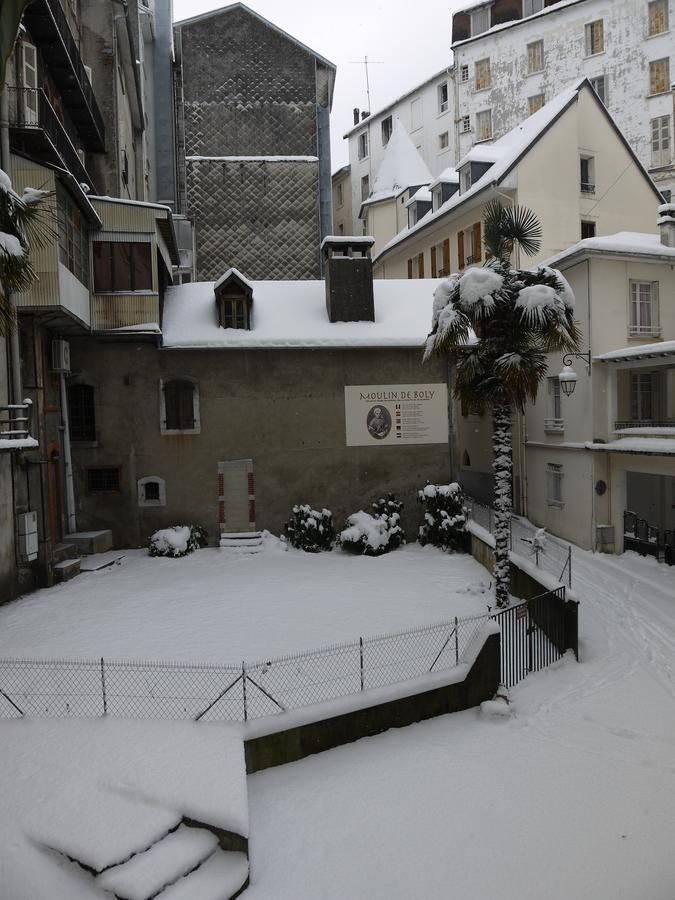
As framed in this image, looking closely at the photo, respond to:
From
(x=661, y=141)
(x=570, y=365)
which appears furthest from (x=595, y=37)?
(x=570, y=365)

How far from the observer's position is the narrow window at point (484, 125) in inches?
1671

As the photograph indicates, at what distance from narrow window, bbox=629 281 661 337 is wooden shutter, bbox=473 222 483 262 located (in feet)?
27.3

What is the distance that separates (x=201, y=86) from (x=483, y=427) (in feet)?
70.3

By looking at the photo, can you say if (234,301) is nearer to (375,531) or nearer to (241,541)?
(241,541)

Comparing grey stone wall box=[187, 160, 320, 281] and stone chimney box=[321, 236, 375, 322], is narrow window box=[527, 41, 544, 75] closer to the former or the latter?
grey stone wall box=[187, 160, 320, 281]

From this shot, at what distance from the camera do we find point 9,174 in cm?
1520

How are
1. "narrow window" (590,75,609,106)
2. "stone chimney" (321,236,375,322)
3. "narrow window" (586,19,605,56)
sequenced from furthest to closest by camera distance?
"narrow window" (590,75,609,106) < "narrow window" (586,19,605,56) < "stone chimney" (321,236,375,322)

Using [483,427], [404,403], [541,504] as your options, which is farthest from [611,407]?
[483,427]

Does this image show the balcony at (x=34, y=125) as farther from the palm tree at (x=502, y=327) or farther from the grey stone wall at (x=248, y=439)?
the palm tree at (x=502, y=327)

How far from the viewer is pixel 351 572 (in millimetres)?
18609

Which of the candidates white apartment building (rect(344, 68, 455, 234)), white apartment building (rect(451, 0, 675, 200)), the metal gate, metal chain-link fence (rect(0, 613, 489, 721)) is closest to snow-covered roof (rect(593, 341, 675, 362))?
the metal gate

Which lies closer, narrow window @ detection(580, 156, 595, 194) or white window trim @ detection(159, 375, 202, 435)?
white window trim @ detection(159, 375, 202, 435)

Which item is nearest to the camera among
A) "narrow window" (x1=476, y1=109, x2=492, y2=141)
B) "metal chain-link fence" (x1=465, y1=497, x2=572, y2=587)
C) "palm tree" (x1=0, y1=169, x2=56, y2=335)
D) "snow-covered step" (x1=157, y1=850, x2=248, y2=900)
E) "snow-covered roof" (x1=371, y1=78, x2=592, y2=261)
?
"snow-covered step" (x1=157, y1=850, x2=248, y2=900)

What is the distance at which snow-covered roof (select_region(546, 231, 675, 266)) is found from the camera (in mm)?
20688
